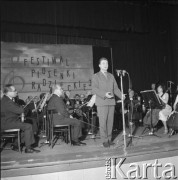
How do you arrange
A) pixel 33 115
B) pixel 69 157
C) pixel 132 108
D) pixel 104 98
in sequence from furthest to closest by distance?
pixel 132 108 < pixel 33 115 < pixel 104 98 < pixel 69 157

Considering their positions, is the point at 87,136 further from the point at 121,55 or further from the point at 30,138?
the point at 121,55

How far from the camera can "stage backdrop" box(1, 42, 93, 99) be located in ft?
22.9

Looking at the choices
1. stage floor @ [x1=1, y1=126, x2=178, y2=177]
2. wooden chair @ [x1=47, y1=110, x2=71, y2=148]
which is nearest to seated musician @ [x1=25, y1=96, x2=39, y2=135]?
wooden chair @ [x1=47, y1=110, x2=71, y2=148]

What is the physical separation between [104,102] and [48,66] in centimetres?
361

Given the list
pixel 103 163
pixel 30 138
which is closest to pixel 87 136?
Answer: pixel 30 138

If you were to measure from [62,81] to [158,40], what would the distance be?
353 centimetres

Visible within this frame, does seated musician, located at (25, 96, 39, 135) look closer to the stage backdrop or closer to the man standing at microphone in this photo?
the stage backdrop

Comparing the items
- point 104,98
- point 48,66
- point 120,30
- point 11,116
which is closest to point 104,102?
point 104,98

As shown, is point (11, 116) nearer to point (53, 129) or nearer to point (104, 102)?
point (53, 129)

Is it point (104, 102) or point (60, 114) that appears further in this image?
point (60, 114)

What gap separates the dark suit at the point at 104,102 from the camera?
409cm

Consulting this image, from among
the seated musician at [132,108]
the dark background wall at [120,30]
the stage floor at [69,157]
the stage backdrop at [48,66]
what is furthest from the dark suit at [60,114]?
the stage backdrop at [48,66]

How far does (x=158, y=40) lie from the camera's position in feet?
27.6

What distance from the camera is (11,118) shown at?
4.07 metres
